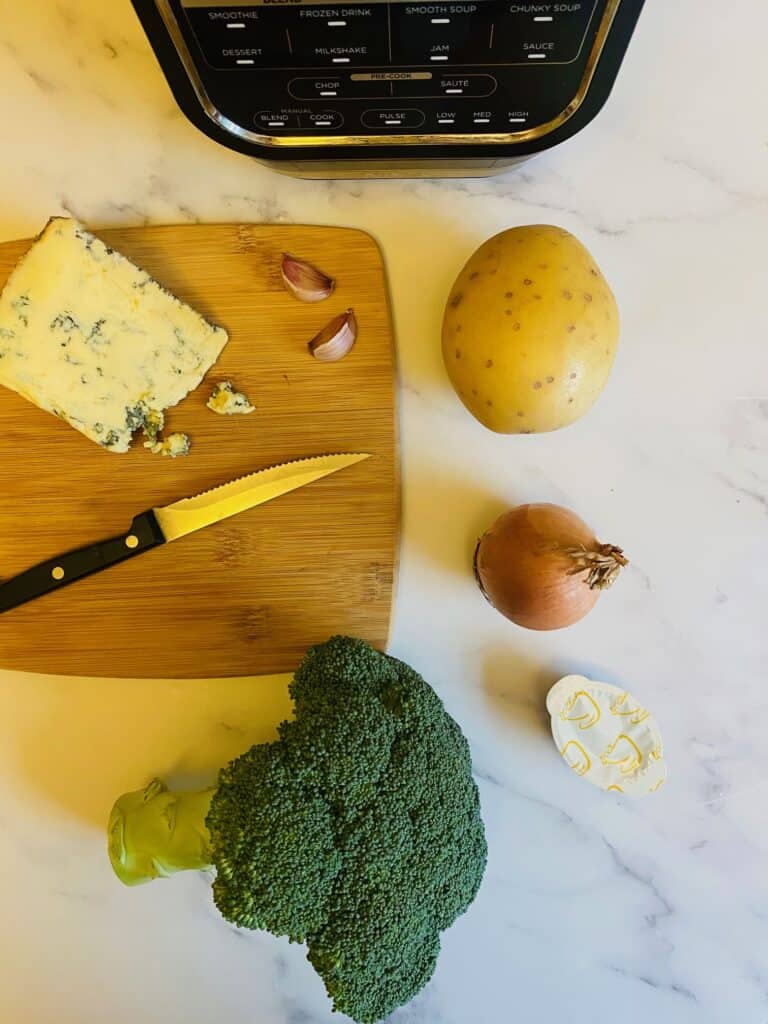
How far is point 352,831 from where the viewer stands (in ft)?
2.25

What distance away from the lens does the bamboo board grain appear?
29.8 inches

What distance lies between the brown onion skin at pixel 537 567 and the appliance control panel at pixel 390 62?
13.9 inches

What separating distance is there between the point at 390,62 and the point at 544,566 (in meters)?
0.44

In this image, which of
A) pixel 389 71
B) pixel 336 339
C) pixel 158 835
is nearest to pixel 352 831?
pixel 158 835

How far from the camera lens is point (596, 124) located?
732 mm

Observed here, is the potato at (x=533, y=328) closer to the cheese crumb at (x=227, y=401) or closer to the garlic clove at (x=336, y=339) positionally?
the garlic clove at (x=336, y=339)

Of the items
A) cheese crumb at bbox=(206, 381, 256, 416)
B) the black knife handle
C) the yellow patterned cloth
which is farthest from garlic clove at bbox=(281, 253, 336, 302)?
the yellow patterned cloth

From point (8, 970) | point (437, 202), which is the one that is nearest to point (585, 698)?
point (437, 202)

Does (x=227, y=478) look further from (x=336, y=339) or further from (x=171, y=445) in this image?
(x=336, y=339)

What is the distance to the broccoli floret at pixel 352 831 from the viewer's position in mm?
673

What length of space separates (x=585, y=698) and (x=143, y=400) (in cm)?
55

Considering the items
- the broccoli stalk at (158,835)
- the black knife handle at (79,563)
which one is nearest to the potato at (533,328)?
the black knife handle at (79,563)

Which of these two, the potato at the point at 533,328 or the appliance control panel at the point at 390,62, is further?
the potato at the point at 533,328

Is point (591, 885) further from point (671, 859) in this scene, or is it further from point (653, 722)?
point (653, 722)
